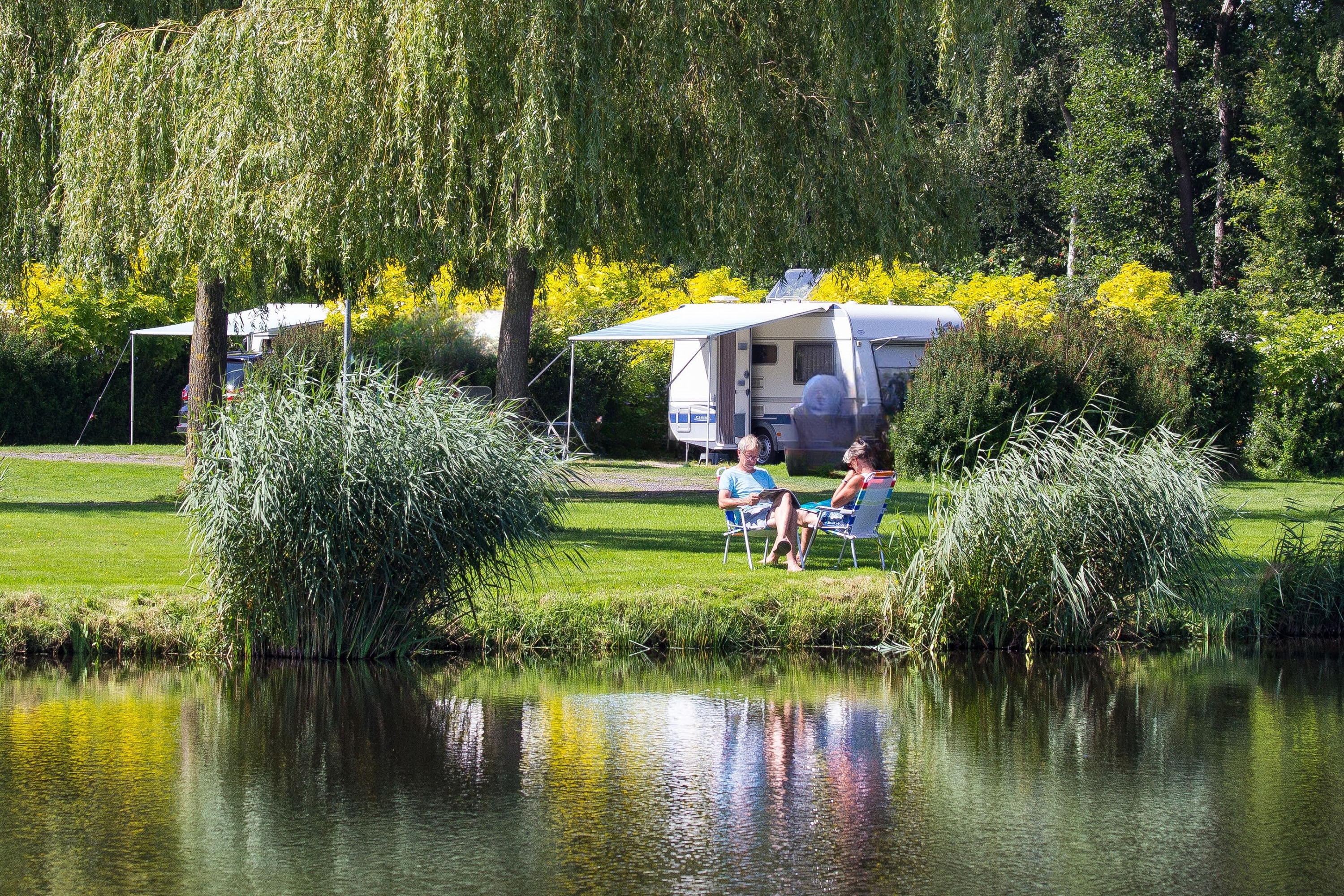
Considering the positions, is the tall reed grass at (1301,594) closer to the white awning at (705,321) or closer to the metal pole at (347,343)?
the metal pole at (347,343)

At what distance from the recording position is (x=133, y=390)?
80.2 ft

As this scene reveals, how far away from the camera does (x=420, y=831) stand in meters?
5.55

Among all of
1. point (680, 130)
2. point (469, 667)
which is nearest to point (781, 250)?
point (680, 130)

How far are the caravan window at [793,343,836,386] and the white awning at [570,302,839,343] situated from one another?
558 millimetres

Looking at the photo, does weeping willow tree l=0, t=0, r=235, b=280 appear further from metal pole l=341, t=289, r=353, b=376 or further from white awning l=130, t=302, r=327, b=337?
white awning l=130, t=302, r=327, b=337

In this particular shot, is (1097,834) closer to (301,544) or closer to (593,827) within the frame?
(593,827)

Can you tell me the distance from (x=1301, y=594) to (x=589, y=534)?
5.80 m

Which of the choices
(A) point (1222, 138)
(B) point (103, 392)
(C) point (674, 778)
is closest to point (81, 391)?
(B) point (103, 392)

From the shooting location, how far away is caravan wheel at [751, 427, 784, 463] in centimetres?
2383

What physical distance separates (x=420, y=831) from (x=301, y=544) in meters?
3.44

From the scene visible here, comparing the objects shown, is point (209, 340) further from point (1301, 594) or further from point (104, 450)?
point (1301, 594)

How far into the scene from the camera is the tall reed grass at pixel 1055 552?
9594 mm

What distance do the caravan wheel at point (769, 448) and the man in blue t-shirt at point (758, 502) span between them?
12.1 m

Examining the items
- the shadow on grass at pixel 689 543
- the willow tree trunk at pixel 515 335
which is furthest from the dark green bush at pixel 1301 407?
the willow tree trunk at pixel 515 335
